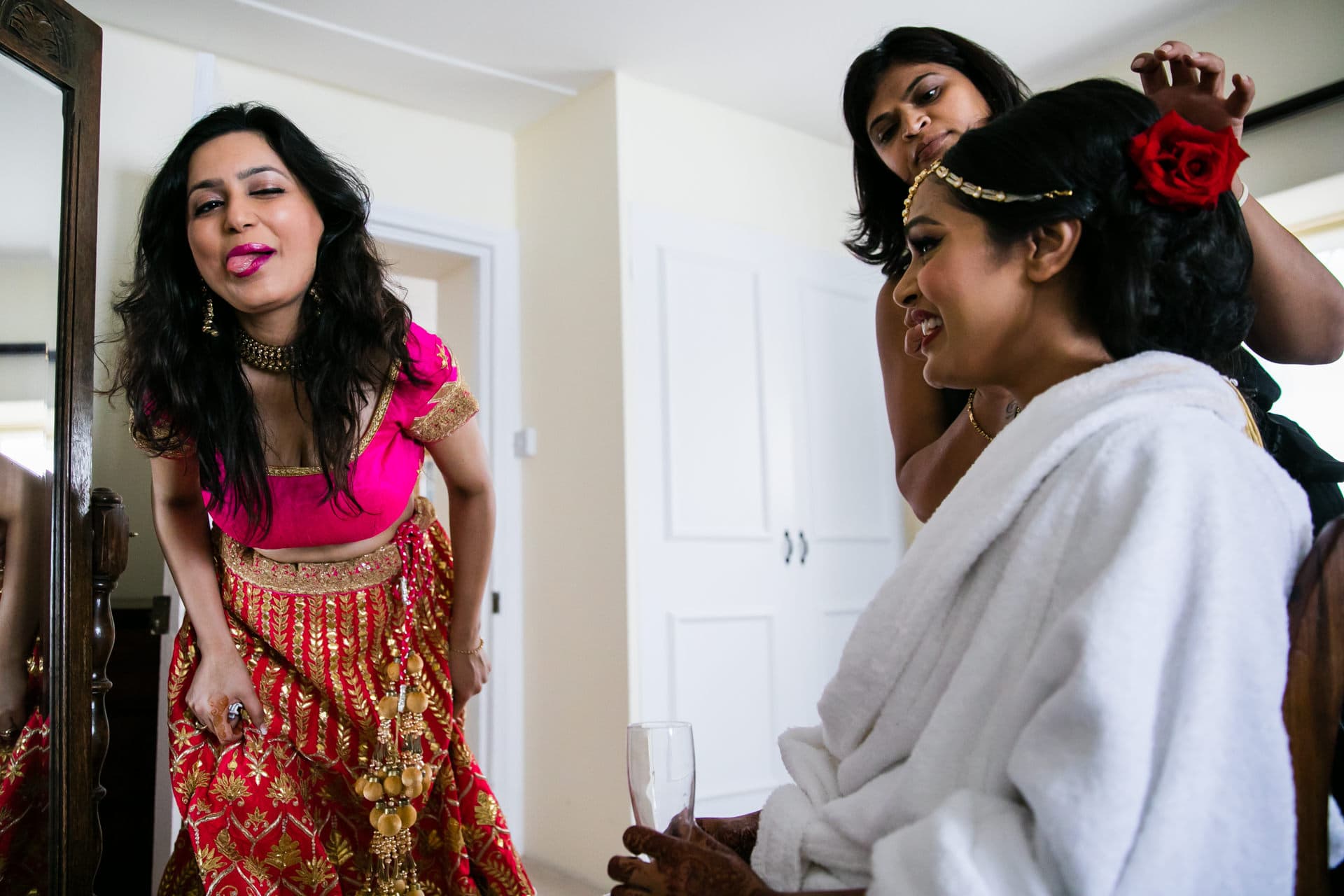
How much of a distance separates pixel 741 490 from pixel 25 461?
2364 mm

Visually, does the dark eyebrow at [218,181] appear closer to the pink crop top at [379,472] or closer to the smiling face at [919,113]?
the pink crop top at [379,472]

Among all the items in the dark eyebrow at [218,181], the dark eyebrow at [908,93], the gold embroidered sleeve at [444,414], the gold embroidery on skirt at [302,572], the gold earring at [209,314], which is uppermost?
the dark eyebrow at [908,93]

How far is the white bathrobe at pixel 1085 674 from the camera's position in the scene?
2.20ft

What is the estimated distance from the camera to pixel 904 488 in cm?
142

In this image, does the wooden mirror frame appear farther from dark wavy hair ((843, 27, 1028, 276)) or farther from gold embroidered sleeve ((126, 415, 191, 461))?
dark wavy hair ((843, 27, 1028, 276))

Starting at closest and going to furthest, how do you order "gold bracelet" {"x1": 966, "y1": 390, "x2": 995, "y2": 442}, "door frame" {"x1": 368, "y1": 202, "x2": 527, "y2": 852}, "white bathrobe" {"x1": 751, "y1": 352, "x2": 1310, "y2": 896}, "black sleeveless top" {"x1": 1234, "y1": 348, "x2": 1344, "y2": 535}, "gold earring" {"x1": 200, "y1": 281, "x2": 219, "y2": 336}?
"white bathrobe" {"x1": 751, "y1": 352, "x2": 1310, "y2": 896} → "black sleeveless top" {"x1": 1234, "y1": 348, "x2": 1344, "y2": 535} → "gold bracelet" {"x1": 966, "y1": 390, "x2": 995, "y2": 442} → "gold earring" {"x1": 200, "y1": 281, "x2": 219, "y2": 336} → "door frame" {"x1": 368, "y1": 202, "x2": 527, "y2": 852}

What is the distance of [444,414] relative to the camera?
1.67 m

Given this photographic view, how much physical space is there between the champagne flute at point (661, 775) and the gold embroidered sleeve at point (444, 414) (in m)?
0.86

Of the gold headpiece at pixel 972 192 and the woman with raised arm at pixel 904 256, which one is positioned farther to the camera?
the woman with raised arm at pixel 904 256

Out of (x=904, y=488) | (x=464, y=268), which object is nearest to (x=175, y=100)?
(x=464, y=268)

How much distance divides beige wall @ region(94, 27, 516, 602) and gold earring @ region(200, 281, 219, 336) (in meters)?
0.99

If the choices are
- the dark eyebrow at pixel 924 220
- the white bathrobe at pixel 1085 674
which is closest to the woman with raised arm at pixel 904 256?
the dark eyebrow at pixel 924 220

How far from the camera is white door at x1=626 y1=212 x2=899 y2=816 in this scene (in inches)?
128

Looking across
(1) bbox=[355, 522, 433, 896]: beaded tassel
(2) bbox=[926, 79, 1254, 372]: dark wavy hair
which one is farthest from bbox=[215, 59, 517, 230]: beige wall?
(2) bbox=[926, 79, 1254, 372]: dark wavy hair
